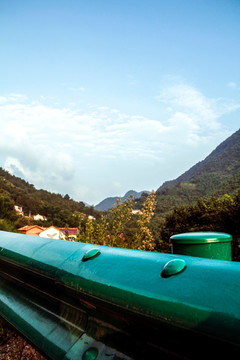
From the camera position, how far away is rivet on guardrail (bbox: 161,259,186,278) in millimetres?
1112

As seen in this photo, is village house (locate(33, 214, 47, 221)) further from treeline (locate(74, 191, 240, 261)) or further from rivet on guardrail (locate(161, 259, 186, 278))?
rivet on guardrail (locate(161, 259, 186, 278))

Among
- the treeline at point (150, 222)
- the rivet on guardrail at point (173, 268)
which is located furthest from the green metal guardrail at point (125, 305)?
the treeline at point (150, 222)

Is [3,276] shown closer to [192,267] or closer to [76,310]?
[76,310]

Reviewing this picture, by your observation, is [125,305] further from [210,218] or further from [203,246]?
[210,218]

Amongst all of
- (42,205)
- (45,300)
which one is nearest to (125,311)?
(45,300)

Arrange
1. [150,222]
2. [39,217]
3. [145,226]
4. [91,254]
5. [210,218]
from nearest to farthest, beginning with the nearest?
[91,254] < [145,226] < [150,222] < [210,218] < [39,217]

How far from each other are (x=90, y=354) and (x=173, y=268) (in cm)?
56

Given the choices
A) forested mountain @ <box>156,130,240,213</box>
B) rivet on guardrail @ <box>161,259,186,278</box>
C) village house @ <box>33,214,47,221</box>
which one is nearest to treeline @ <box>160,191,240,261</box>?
rivet on guardrail @ <box>161,259,186,278</box>

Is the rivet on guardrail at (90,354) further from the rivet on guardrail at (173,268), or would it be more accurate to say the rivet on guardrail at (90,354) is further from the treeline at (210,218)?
the treeline at (210,218)

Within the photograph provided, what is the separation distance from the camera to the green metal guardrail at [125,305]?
2.93ft

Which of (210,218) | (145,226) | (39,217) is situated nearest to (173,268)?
(145,226)

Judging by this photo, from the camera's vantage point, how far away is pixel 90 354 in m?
1.20

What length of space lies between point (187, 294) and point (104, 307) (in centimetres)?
46

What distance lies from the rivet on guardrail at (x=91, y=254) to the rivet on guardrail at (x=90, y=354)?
18.4 inches
